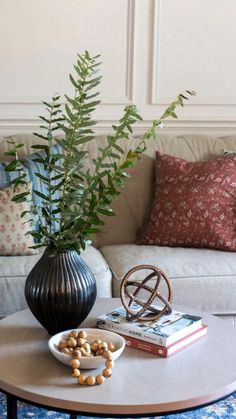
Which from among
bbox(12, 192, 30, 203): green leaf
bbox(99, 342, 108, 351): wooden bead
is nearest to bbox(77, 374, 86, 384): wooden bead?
bbox(99, 342, 108, 351): wooden bead

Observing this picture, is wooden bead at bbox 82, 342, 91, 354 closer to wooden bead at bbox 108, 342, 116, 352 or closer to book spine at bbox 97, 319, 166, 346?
wooden bead at bbox 108, 342, 116, 352

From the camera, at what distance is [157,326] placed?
1.58m

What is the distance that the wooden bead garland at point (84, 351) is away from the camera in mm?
1347

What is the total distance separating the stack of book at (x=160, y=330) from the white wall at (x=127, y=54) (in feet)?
5.04

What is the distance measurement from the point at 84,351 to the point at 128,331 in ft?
0.63

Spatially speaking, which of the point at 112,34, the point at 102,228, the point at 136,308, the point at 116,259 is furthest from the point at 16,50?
the point at 136,308

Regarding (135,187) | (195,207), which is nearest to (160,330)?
(195,207)

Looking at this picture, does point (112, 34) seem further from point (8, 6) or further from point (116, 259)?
point (116, 259)

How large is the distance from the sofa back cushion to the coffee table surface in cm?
115

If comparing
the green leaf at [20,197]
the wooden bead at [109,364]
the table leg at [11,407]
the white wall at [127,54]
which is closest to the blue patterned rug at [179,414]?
the table leg at [11,407]

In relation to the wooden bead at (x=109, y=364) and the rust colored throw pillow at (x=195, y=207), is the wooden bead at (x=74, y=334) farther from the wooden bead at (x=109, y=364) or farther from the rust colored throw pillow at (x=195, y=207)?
the rust colored throw pillow at (x=195, y=207)

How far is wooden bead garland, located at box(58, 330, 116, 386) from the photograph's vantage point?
1.35 meters

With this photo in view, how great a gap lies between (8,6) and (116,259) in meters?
1.29

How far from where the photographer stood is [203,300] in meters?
2.24
